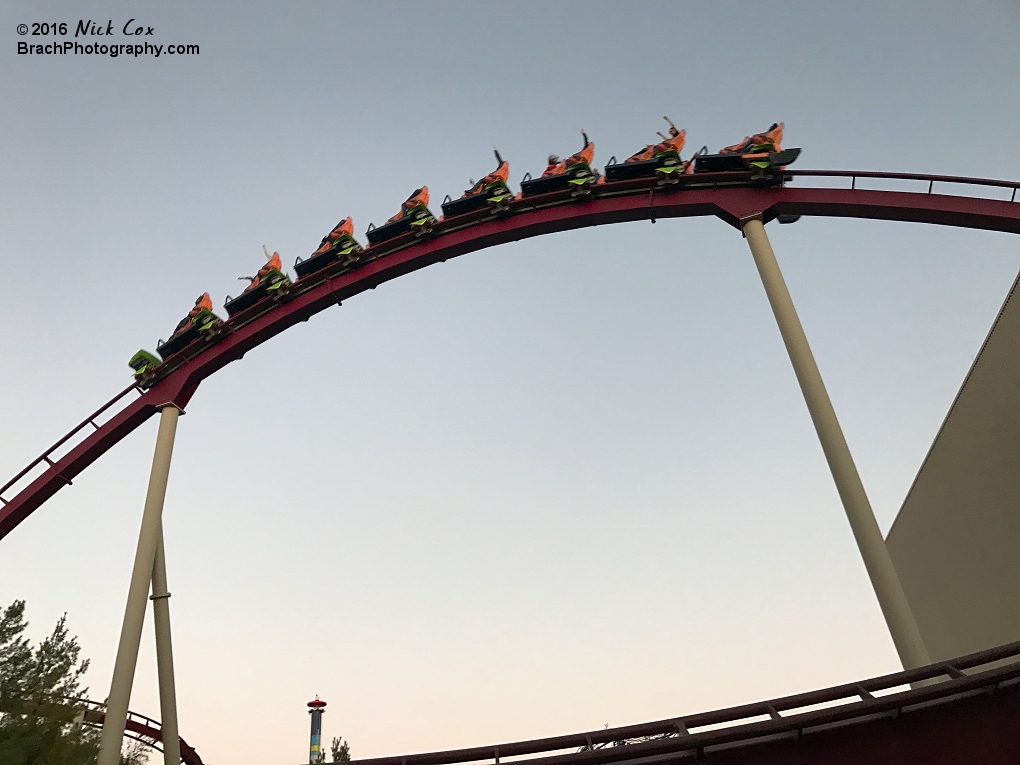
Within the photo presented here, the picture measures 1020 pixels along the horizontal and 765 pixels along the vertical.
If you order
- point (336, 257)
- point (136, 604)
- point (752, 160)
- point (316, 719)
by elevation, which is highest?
point (336, 257)

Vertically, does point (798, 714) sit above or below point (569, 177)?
below

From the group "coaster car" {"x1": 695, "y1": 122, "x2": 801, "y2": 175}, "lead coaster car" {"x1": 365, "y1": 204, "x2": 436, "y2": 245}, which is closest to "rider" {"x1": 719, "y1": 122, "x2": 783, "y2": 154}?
"coaster car" {"x1": 695, "y1": 122, "x2": 801, "y2": 175}

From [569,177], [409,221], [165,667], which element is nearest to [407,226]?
[409,221]

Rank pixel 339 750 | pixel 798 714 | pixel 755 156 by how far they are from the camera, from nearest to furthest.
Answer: pixel 798 714, pixel 755 156, pixel 339 750

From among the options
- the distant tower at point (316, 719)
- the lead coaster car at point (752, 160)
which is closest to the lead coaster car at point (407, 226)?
the lead coaster car at point (752, 160)

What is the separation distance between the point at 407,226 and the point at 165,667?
6324 mm

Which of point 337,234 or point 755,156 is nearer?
point 755,156

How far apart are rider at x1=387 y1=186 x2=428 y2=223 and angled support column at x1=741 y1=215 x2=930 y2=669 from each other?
15.0 ft

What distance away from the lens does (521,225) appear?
31.2ft

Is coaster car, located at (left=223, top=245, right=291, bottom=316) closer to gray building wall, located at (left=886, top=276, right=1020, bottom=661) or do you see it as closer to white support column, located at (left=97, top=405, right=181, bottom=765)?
white support column, located at (left=97, top=405, right=181, bottom=765)

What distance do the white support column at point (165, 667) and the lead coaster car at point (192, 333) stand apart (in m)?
2.82

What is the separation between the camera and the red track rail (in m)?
8.07

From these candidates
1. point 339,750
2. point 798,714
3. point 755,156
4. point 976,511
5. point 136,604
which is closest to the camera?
point 798,714

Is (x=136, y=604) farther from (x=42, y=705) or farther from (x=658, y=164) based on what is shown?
(x=658, y=164)
